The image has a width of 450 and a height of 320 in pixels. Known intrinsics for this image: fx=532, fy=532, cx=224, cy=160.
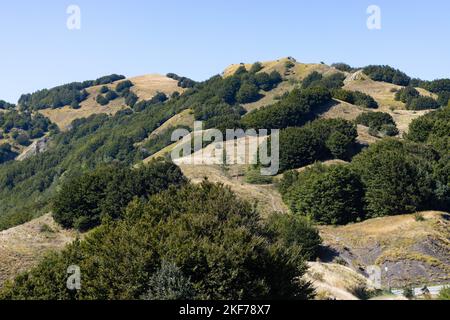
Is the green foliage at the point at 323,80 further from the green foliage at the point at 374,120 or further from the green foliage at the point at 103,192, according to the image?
the green foliage at the point at 103,192

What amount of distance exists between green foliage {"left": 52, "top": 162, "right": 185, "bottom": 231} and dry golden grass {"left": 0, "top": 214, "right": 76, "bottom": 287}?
6.11 ft

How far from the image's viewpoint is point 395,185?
58438 millimetres

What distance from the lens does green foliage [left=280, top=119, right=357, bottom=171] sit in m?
76.4

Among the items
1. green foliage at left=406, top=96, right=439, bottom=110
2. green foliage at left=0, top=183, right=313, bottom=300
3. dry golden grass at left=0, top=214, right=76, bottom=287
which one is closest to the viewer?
green foliage at left=0, top=183, right=313, bottom=300

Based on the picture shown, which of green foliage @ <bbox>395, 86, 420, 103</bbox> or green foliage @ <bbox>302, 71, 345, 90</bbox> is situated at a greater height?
green foliage @ <bbox>302, 71, 345, 90</bbox>

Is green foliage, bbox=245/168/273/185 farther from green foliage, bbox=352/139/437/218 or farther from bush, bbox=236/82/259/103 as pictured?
bush, bbox=236/82/259/103

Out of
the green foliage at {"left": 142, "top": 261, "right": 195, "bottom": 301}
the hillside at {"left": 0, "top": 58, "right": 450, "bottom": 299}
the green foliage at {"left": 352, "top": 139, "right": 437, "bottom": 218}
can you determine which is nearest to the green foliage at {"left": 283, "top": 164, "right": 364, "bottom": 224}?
the hillside at {"left": 0, "top": 58, "right": 450, "bottom": 299}

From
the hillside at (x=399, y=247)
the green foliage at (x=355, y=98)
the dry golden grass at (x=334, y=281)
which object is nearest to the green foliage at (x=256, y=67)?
the green foliage at (x=355, y=98)

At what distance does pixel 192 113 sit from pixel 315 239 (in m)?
101

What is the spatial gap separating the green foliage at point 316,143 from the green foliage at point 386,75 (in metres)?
75.6

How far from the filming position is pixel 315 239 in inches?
1992

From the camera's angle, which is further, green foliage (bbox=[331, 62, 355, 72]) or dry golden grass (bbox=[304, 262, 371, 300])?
green foliage (bbox=[331, 62, 355, 72])

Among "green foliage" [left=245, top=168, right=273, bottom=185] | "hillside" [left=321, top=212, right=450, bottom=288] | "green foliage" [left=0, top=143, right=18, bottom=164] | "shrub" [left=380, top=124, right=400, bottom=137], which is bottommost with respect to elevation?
"green foliage" [left=0, top=143, right=18, bottom=164]
